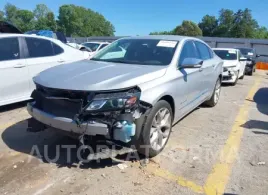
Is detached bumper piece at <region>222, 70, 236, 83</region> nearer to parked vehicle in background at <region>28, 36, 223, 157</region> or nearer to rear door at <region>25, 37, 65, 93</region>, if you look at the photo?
parked vehicle in background at <region>28, 36, 223, 157</region>

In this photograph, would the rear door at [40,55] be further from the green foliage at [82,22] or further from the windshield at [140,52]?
the green foliage at [82,22]

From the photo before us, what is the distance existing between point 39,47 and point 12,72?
961mm

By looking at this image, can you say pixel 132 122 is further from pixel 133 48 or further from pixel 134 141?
pixel 133 48

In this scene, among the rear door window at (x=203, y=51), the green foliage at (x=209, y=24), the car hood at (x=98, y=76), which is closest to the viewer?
the car hood at (x=98, y=76)

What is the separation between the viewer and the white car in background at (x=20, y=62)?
555cm

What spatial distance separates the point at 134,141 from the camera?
3.47m

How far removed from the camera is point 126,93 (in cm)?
330

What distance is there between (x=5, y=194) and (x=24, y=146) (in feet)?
3.98

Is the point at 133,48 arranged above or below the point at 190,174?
above

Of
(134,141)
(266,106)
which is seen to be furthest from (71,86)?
(266,106)

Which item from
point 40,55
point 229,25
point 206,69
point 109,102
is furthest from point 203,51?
point 229,25

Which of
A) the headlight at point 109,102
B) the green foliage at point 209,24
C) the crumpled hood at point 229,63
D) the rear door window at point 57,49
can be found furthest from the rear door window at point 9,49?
the green foliage at point 209,24

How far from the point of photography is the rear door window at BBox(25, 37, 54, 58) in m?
6.04

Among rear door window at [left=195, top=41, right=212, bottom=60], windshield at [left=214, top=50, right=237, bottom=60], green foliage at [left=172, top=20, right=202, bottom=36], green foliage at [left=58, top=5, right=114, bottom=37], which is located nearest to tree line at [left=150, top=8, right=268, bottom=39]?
green foliage at [left=172, top=20, right=202, bottom=36]
